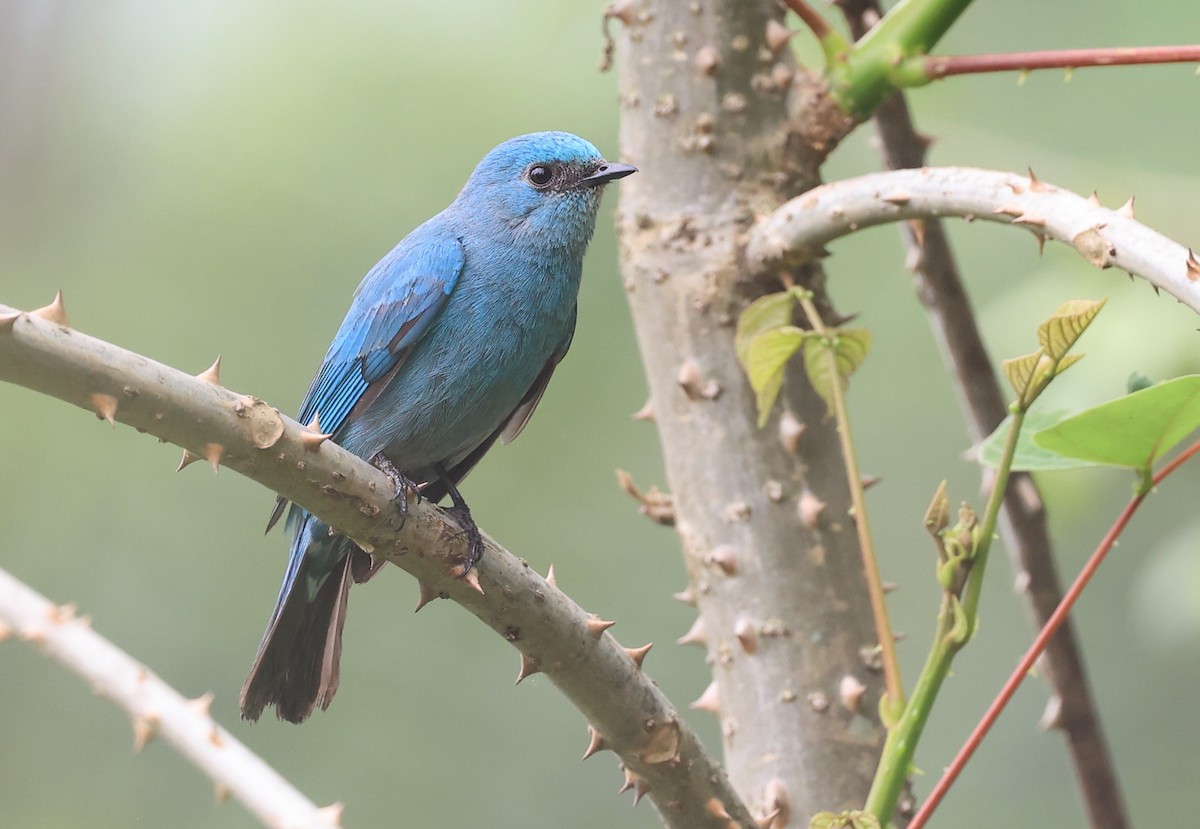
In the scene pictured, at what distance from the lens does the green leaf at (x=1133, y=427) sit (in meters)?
1.84

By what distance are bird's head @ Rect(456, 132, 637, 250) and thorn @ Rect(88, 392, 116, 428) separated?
2042mm

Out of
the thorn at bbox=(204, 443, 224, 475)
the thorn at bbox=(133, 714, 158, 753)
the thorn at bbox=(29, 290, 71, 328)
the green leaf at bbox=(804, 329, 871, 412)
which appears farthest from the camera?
the green leaf at bbox=(804, 329, 871, 412)

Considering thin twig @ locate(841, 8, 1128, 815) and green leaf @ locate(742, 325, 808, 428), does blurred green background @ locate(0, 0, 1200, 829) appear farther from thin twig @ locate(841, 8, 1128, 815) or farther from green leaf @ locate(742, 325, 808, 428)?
green leaf @ locate(742, 325, 808, 428)

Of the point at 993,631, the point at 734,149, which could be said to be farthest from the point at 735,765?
the point at 993,631

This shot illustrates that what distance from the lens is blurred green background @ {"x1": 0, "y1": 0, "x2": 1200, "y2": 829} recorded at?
607cm

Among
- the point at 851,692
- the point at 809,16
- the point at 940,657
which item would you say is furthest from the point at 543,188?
the point at 940,657

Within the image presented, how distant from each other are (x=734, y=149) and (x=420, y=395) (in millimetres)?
954

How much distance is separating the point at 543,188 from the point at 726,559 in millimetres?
1321

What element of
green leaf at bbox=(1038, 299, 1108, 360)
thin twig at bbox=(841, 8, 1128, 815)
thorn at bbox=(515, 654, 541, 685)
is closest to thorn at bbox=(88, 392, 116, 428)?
thorn at bbox=(515, 654, 541, 685)

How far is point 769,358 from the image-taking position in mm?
2490

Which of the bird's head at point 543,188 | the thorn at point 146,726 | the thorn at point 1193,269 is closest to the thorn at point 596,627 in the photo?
the thorn at point 146,726

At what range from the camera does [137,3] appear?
19.3 ft

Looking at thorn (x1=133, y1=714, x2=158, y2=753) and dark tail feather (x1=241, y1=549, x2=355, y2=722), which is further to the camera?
dark tail feather (x1=241, y1=549, x2=355, y2=722)

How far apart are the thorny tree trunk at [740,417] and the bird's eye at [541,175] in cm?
51
